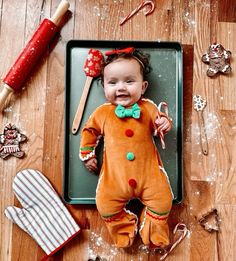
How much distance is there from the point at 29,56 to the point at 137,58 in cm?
31

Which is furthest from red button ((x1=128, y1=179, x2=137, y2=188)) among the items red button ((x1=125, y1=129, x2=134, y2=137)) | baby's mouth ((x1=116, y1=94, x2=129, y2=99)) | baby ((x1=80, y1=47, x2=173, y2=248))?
baby's mouth ((x1=116, y1=94, x2=129, y2=99))

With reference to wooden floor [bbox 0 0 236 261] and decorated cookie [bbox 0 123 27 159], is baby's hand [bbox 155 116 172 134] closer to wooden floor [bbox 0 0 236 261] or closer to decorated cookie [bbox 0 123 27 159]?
wooden floor [bbox 0 0 236 261]

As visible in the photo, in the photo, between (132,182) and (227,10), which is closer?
(132,182)

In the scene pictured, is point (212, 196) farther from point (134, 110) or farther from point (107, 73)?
point (107, 73)

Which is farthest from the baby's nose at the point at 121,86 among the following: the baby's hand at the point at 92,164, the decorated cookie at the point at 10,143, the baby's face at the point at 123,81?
the decorated cookie at the point at 10,143

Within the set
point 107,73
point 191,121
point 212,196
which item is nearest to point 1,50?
point 107,73

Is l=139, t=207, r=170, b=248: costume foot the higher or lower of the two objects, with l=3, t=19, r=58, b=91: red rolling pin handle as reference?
lower

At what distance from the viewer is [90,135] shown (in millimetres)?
1221

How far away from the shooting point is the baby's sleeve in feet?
3.97

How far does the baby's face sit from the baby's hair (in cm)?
1

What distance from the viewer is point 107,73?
1.18 m

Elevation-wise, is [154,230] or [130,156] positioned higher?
[130,156]

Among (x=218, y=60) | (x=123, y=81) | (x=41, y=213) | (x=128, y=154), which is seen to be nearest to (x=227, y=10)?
(x=218, y=60)

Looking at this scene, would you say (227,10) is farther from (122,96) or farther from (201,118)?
(122,96)
